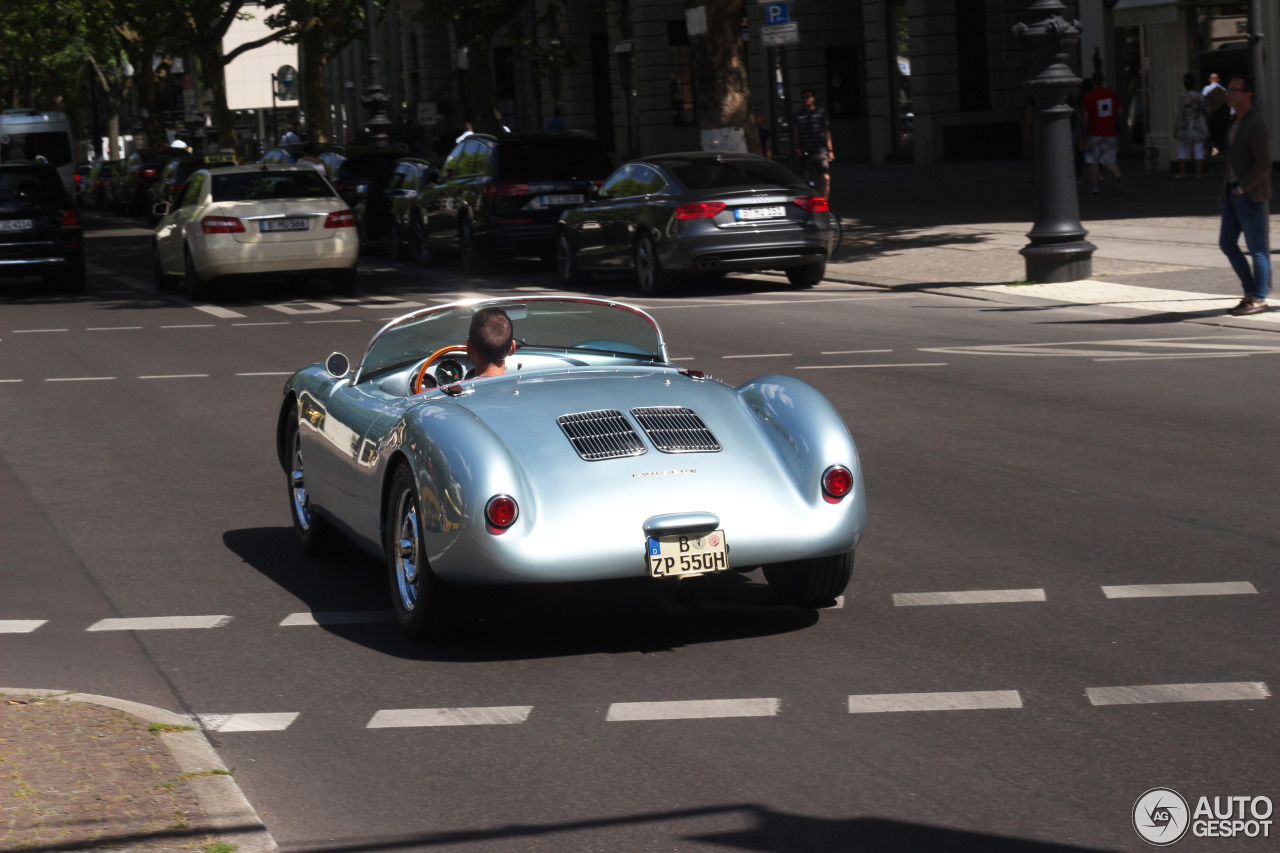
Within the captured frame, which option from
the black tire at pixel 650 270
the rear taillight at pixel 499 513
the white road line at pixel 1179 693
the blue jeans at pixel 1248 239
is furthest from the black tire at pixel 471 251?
the white road line at pixel 1179 693

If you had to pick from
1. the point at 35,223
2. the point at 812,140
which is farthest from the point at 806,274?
the point at 35,223

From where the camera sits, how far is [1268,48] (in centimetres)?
3041

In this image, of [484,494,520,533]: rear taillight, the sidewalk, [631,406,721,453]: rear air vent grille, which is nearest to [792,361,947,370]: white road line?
the sidewalk

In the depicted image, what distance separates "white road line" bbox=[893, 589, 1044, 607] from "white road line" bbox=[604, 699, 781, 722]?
1393 mm

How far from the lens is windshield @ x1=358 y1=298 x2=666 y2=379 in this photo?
752 cm

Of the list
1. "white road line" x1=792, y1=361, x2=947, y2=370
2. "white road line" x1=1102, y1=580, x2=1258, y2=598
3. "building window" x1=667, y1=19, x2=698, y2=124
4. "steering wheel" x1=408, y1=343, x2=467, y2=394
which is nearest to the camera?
"white road line" x1=1102, y1=580, x2=1258, y2=598

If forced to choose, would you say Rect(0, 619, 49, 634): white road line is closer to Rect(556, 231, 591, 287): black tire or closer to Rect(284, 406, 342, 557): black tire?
Rect(284, 406, 342, 557): black tire

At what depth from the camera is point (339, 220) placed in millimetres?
22250

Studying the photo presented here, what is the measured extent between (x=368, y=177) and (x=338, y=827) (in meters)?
27.0

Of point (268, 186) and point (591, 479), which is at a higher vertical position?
point (268, 186)

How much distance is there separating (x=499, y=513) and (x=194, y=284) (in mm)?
17158

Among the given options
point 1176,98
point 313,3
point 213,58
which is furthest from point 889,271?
point 213,58

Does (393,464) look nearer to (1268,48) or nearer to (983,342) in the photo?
(983,342)

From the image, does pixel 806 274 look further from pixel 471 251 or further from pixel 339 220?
pixel 339 220
